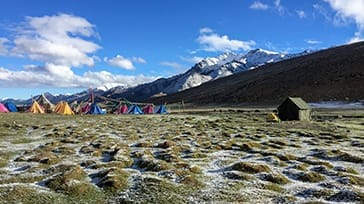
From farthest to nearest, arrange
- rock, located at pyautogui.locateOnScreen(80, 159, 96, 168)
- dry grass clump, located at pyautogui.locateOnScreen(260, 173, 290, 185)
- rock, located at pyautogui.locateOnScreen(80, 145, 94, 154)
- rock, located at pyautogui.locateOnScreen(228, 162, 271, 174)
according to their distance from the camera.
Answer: rock, located at pyautogui.locateOnScreen(80, 145, 94, 154) < rock, located at pyautogui.locateOnScreen(80, 159, 96, 168) < rock, located at pyautogui.locateOnScreen(228, 162, 271, 174) < dry grass clump, located at pyautogui.locateOnScreen(260, 173, 290, 185)

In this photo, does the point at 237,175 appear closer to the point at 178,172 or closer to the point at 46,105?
the point at 178,172

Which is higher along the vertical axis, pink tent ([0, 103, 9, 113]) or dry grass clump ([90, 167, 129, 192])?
pink tent ([0, 103, 9, 113])

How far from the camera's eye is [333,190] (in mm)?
16359

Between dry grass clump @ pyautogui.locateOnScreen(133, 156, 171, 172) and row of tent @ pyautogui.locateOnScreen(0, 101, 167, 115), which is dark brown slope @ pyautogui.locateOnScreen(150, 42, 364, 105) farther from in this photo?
dry grass clump @ pyautogui.locateOnScreen(133, 156, 171, 172)

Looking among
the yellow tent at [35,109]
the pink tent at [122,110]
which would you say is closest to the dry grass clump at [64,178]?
the yellow tent at [35,109]

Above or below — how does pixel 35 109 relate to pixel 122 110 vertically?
above

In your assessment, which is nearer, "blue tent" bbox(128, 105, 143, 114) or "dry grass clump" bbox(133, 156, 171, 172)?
"dry grass clump" bbox(133, 156, 171, 172)

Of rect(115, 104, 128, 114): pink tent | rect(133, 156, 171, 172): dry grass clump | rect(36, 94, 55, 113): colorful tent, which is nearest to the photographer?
rect(133, 156, 171, 172): dry grass clump

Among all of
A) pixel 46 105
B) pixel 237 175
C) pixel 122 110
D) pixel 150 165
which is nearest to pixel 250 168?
pixel 237 175

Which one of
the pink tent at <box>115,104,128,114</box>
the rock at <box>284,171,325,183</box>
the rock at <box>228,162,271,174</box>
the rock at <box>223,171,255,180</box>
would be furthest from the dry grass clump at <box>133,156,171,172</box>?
the pink tent at <box>115,104,128,114</box>

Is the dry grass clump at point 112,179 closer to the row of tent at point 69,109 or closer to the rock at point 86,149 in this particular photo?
the rock at point 86,149

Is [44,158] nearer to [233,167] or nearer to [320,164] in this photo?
[233,167]

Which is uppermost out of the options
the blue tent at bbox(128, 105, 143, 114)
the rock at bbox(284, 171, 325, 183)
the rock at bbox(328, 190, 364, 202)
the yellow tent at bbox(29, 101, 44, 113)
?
the yellow tent at bbox(29, 101, 44, 113)

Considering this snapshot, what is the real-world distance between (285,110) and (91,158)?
147 ft
